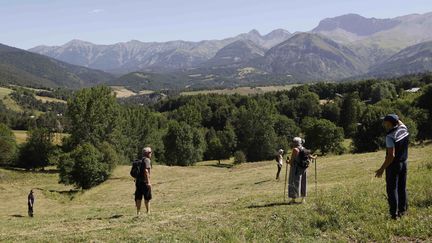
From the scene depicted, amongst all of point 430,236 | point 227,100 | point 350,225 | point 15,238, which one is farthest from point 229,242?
A: point 227,100

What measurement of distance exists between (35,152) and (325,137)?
7342 cm

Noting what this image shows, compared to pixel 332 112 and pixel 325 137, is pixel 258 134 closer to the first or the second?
pixel 325 137

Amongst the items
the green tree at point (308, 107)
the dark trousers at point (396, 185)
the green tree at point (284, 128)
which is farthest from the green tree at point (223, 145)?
the dark trousers at point (396, 185)

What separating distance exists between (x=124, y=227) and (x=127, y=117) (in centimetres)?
9167

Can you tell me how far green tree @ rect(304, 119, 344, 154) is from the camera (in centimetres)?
9362

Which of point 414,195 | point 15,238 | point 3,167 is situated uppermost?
point 414,195

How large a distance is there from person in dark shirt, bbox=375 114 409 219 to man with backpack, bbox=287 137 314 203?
5250 mm

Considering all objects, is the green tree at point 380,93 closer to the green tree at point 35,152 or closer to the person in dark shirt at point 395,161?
the green tree at point 35,152

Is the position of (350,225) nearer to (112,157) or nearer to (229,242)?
(229,242)

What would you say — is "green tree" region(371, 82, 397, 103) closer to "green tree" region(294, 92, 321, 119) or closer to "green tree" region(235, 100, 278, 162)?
"green tree" region(294, 92, 321, 119)

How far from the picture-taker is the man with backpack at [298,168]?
17.5 meters

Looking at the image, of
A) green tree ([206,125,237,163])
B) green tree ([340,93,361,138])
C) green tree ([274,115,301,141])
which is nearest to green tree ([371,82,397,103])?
green tree ([340,93,361,138])

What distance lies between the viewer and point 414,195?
14.3 metres

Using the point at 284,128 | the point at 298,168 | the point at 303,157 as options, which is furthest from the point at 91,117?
the point at 303,157
